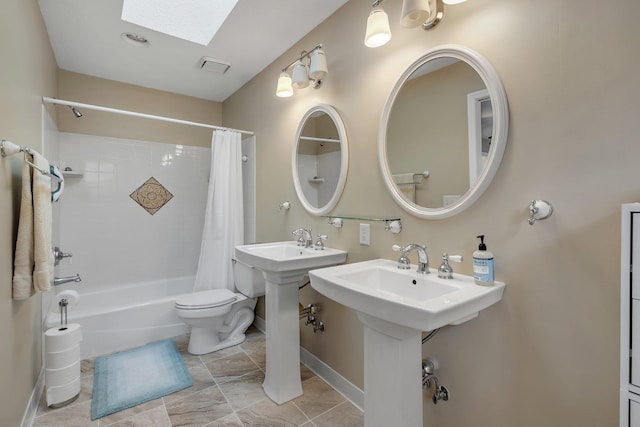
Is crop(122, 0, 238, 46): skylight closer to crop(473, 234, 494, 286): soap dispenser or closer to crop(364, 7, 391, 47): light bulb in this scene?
crop(364, 7, 391, 47): light bulb

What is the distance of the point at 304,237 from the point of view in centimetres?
223

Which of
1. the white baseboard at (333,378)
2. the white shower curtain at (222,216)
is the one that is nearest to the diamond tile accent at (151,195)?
the white shower curtain at (222,216)

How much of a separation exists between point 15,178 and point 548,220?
243cm

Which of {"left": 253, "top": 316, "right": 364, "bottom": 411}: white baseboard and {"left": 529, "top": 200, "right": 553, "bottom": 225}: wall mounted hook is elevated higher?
{"left": 529, "top": 200, "right": 553, "bottom": 225}: wall mounted hook

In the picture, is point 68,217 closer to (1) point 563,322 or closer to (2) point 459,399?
(2) point 459,399

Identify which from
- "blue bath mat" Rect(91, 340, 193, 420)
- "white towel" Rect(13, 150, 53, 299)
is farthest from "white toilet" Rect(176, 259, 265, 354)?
"white towel" Rect(13, 150, 53, 299)

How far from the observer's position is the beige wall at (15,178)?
130 cm

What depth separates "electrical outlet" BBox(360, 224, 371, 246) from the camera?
177cm

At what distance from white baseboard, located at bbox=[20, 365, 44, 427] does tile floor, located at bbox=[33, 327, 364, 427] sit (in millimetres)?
35

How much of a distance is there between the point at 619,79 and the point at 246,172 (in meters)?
2.80

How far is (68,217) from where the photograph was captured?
2832 millimetres

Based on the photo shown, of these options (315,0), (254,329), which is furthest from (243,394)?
(315,0)

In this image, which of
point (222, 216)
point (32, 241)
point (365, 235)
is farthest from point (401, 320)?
point (222, 216)

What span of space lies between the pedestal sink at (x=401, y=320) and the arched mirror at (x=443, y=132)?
363 millimetres
